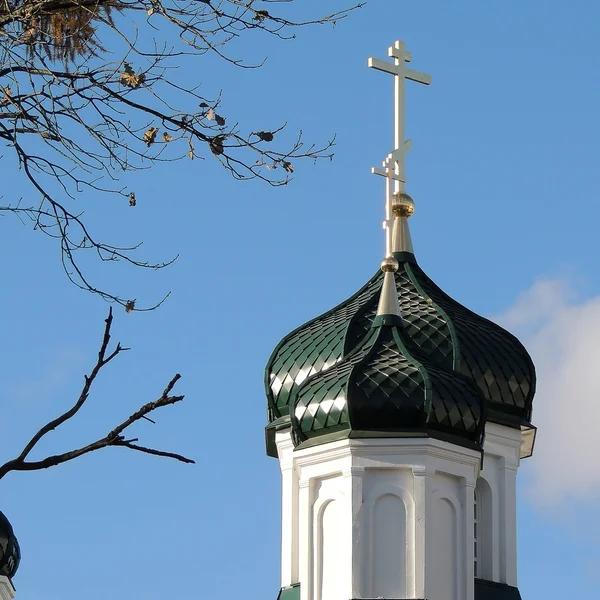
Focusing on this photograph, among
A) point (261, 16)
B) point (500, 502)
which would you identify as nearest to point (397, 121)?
point (500, 502)

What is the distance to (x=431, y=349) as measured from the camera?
19.7 meters

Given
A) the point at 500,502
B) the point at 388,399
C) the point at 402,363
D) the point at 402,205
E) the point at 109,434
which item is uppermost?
the point at 402,205

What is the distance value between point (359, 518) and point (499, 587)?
2619 millimetres

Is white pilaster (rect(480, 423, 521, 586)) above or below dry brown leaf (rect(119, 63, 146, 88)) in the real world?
above

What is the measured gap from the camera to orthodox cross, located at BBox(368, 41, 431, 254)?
2102cm

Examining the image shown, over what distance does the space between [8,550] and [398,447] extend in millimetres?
7136

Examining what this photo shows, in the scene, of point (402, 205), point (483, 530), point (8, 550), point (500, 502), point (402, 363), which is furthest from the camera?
point (8, 550)

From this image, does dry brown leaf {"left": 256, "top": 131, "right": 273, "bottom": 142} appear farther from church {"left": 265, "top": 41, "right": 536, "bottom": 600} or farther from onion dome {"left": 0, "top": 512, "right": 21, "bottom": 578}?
onion dome {"left": 0, "top": 512, "right": 21, "bottom": 578}

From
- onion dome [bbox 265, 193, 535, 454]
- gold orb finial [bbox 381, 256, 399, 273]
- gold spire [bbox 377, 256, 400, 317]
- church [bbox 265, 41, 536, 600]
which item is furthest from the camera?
gold orb finial [bbox 381, 256, 399, 273]

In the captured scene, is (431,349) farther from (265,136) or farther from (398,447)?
(265,136)

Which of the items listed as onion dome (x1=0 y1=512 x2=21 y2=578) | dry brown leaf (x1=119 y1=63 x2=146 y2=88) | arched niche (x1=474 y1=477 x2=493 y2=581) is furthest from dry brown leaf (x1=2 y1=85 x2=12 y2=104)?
onion dome (x1=0 y1=512 x2=21 y2=578)

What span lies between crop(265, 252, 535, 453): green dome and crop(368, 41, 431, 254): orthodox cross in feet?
3.70

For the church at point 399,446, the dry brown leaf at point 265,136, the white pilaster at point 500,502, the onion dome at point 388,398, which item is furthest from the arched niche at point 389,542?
the dry brown leaf at point 265,136

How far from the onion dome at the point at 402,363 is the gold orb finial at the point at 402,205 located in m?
0.01
